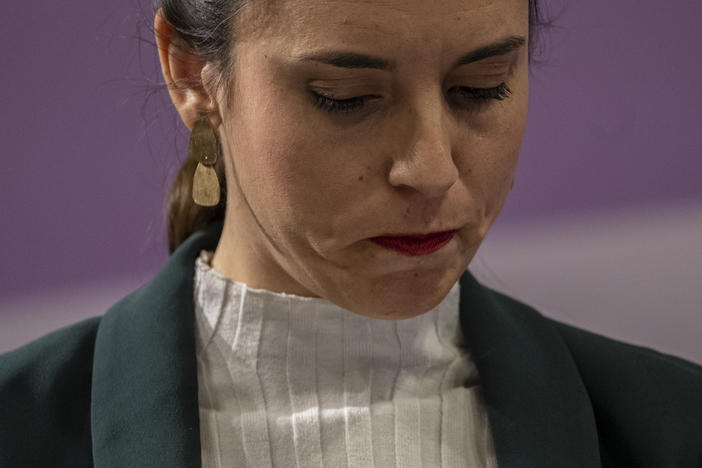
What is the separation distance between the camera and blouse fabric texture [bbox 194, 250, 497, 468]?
915 millimetres

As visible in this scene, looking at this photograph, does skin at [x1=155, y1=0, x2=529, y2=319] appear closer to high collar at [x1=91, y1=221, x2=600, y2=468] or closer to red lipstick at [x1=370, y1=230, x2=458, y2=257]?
red lipstick at [x1=370, y1=230, x2=458, y2=257]

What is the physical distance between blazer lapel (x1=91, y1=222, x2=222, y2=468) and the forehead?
0.31 meters

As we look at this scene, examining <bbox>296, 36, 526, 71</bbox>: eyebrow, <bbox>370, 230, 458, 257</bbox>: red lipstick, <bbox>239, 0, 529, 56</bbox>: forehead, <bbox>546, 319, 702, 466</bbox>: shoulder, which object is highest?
<bbox>239, 0, 529, 56</bbox>: forehead

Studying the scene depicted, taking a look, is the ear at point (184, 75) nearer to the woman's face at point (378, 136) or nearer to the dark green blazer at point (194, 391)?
the woman's face at point (378, 136)

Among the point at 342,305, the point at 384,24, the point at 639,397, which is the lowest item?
the point at 639,397

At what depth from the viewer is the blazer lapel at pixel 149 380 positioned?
0.86 m

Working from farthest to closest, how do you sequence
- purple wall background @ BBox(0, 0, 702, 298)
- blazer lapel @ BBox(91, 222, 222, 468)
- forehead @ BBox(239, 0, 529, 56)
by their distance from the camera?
purple wall background @ BBox(0, 0, 702, 298), blazer lapel @ BBox(91, 222, 222, 468), forehead @ BBox(239, 0, 529, 56)

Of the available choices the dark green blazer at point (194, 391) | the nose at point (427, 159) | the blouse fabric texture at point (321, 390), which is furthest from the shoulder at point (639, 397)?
the nose at point (427, 159)

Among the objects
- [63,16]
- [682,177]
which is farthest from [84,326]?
[682,177]

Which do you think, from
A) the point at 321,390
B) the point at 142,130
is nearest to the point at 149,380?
the point at 321,390

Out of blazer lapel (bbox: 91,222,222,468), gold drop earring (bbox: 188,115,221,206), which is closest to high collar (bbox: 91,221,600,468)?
blazer lapel (bbox: 91,222,222,468)

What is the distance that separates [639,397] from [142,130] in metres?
0.74

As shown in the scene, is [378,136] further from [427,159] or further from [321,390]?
[321,390]

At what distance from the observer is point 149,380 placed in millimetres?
901
